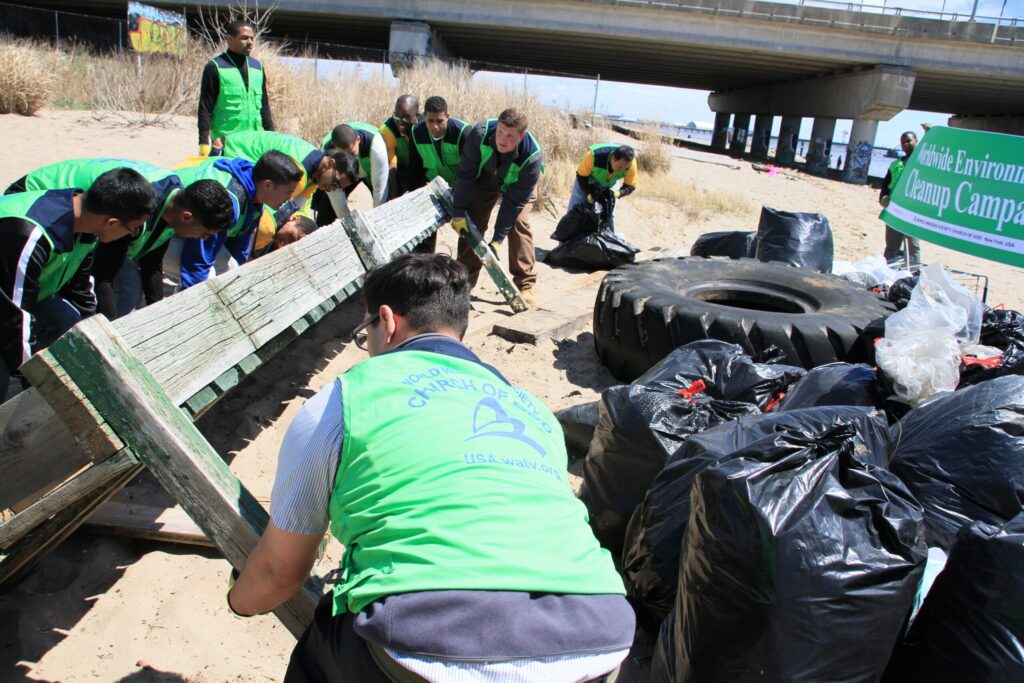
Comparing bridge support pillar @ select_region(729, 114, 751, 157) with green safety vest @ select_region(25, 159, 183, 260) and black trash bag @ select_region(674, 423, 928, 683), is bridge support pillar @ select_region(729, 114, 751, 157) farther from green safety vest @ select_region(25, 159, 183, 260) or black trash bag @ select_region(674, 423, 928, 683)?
black trash bag @ select_region(674, 423, 928, 683)

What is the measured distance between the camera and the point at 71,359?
61.0 inches

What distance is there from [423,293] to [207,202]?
198cm

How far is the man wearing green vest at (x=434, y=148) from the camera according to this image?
557cm

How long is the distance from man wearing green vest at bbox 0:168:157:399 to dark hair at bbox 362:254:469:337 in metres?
1.56

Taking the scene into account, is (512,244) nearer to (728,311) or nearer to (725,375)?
(728,311)

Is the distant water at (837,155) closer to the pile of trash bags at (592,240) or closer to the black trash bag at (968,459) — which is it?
the pile of trash bags at (592,240)

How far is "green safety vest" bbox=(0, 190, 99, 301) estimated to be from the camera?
2.46m

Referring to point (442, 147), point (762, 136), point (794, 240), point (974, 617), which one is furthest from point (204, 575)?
point (762, 136)

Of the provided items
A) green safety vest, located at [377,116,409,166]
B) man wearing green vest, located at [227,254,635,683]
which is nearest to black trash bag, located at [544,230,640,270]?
green safety vest, located at [377,116,409,166]

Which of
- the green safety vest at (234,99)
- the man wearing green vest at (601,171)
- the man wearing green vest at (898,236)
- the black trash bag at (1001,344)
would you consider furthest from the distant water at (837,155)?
the black trash bag at (1001,344)

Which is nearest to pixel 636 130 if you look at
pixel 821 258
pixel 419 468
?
pixel 821 258

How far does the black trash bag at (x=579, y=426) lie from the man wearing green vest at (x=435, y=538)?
1.86 m

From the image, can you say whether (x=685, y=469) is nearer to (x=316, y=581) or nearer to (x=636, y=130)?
(x=316, y=581)

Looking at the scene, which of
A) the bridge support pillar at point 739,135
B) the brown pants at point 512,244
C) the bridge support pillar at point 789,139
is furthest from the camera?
the bridge support pillar at point 739,135
